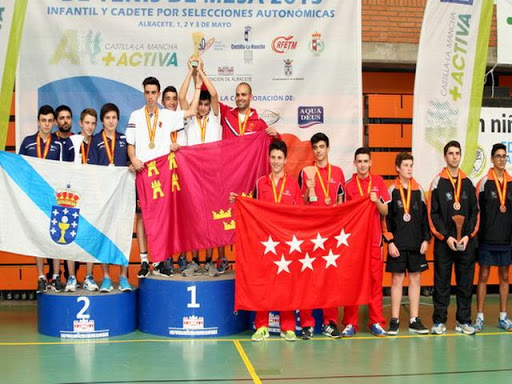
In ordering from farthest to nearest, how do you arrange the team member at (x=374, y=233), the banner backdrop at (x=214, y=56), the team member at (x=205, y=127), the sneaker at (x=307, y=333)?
the banner backdrop at (x=214, y=56), the team member at (x=205, y=127), the team member at (x=374, y=233), the sneaker at (x=307, y=333)

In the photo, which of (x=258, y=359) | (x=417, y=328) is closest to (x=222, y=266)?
(x=258, y=359)

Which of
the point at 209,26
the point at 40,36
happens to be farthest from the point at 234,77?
the point at 40,36

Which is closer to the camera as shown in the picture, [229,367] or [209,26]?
[229,367]

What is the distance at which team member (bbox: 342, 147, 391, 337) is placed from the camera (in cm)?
645

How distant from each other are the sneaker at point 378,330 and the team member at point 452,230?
52cm

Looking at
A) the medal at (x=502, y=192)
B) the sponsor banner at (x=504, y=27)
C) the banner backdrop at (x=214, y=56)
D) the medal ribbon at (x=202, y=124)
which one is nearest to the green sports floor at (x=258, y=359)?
the medal at (x=502, y=192)

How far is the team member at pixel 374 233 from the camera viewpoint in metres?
6.45

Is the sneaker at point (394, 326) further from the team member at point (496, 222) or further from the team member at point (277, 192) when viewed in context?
the team member at point (277, 192)

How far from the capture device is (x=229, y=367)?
537 cm

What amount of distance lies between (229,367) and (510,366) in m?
2.30

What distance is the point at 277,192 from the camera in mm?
6402

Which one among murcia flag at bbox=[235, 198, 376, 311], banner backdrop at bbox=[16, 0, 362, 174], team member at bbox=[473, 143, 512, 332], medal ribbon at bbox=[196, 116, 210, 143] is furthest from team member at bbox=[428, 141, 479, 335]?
medal ribbon at bbox=[196, 116, 210, 143]

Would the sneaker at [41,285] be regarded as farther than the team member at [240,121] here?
No

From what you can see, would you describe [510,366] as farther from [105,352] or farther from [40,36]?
[40,36]
